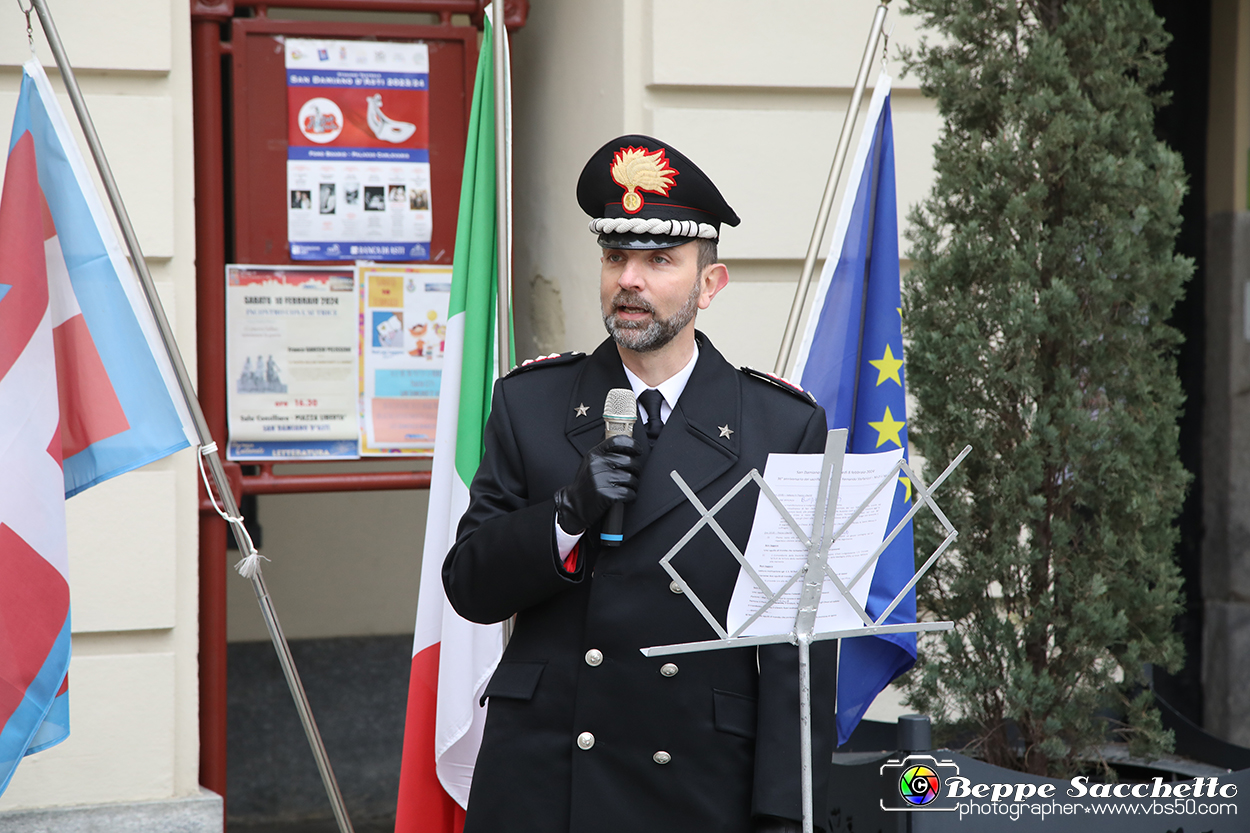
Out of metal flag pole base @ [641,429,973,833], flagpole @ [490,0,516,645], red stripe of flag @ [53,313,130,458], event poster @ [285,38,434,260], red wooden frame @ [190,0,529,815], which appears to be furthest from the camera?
event poster @ [285,38,434,260]

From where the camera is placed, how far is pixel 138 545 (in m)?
3.60

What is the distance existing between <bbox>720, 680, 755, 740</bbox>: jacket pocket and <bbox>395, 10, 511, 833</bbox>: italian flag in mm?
1047

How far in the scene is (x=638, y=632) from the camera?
2061mm

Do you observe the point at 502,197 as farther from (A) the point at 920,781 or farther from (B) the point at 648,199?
(A) the point at 920,781

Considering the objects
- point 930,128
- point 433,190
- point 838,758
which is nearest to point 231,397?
point 433,190

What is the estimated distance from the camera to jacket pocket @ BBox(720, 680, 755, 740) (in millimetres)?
2062

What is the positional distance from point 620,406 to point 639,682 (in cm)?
47

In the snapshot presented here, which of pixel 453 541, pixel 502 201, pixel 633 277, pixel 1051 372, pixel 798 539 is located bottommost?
pixel 453 541

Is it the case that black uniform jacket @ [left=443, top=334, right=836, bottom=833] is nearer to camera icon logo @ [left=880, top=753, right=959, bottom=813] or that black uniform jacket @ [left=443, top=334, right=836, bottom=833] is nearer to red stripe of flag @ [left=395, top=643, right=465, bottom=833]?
camera icon logo @ [left=880, top=753, right=959, bottom=813]

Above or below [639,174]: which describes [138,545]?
below

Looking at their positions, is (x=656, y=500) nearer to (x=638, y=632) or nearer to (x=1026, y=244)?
(x=638, y=632)

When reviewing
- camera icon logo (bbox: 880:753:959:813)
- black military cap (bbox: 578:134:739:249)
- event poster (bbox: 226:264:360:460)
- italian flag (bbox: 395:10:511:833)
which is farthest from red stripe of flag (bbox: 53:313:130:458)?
camera icon logo (bbox: 880:753:959:813)

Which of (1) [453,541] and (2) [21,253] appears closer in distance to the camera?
(2) [21,253]

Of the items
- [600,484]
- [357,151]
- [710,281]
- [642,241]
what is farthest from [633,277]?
[357,151]
